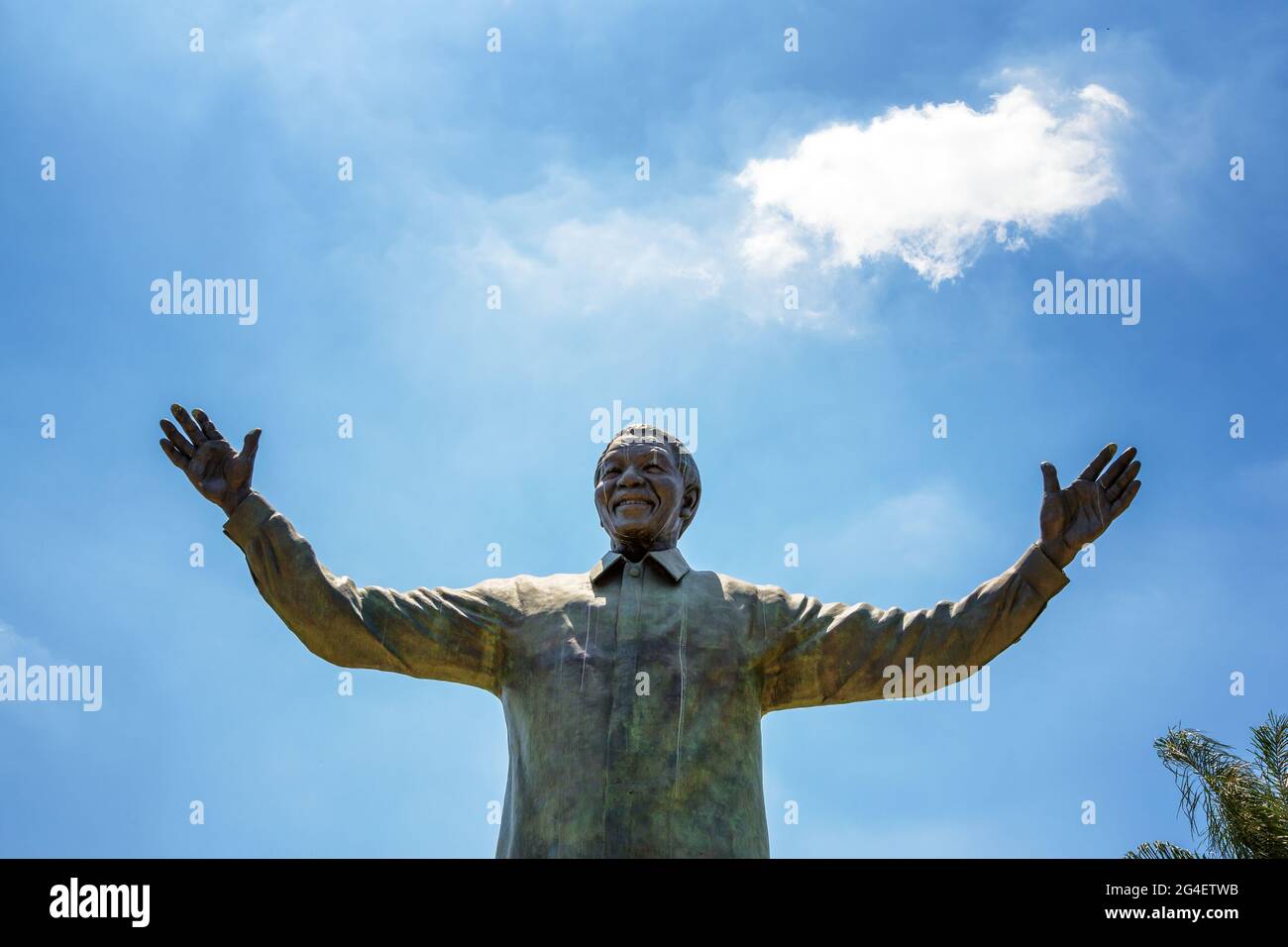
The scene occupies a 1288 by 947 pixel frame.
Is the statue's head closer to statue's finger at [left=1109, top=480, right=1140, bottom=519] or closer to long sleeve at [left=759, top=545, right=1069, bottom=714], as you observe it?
long sleeve at [left=759, top=545, right=1069, bottom=714]

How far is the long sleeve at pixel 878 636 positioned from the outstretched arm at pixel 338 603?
1761 millimetres

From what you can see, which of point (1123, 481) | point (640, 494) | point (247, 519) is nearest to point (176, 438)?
point (247, 519)

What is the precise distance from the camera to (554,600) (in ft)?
33.6

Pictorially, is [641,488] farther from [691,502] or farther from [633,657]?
[633,657]

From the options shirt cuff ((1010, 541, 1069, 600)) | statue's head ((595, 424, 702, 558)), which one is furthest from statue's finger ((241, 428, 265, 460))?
shirt cuff ((1010, 541, 1069, 600))

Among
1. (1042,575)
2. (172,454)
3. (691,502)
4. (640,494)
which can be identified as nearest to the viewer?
(1042,575)

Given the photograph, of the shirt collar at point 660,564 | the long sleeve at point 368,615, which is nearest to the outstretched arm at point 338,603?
the long sleeve at point 368,615

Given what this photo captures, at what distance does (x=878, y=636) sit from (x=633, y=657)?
1559mm

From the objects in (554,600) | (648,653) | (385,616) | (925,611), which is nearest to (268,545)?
(385,616)

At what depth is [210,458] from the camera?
10.2 m

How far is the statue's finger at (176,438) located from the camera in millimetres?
10266

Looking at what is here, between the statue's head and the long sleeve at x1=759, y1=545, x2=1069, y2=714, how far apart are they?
0.86 m
